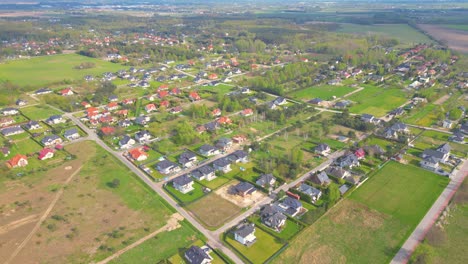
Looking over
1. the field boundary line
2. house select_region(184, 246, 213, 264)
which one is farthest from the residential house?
house select_region(184, 246, 213, 264)

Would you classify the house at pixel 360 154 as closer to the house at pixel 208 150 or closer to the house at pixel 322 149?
the house at pixel 322 149

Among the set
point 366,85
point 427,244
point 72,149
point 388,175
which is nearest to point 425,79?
point 366,85

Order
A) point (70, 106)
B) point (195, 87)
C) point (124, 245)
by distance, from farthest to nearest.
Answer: point (195, 87) < point (70, 106) < point (124, 245)

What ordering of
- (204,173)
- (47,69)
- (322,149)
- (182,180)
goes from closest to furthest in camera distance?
(182,180) → (204,173) → (322,149) → (47,69)

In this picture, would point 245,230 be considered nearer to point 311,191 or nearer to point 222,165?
point 311,191

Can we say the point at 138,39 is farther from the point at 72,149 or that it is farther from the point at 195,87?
the point at 72,149

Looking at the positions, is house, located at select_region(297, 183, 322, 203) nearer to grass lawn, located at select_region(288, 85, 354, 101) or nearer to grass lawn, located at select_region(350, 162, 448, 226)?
grass lawn, located at select_region(350, 162, 448, 226)

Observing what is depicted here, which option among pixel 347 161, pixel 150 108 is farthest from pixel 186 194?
pixel 150 108
